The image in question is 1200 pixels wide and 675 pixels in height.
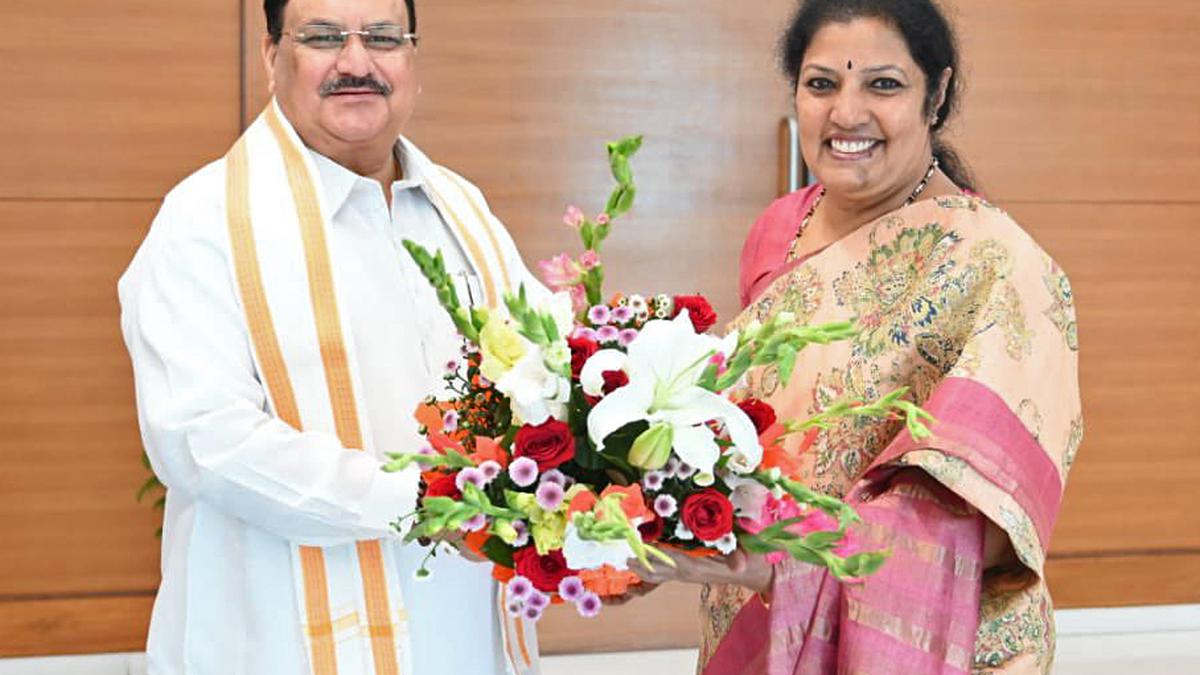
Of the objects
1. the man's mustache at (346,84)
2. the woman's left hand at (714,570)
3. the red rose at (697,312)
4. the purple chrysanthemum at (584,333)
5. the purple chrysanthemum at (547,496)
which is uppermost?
the man's mustache at (346,84)

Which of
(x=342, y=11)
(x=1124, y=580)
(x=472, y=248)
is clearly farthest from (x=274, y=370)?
(x=1124, y=580)

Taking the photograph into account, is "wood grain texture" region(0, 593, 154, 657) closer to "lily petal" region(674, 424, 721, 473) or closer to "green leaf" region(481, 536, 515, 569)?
"green leaf" region(481, 536, 515, 569)

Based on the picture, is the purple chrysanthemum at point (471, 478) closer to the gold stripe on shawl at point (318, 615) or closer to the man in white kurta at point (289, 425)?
the man in white kurta at point (289, 425)

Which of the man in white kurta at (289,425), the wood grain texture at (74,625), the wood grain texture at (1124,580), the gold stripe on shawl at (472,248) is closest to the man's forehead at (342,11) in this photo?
the man in white kurta at (289,425)

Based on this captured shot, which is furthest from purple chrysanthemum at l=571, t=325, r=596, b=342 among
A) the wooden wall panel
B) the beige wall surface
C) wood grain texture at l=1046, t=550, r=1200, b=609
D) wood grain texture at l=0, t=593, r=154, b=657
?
wood grain texture at l=1046, t=550, r=1200, b=609

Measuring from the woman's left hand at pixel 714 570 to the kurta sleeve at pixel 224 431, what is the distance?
0.56m

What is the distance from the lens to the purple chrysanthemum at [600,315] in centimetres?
161

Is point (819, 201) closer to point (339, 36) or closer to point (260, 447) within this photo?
point (339, 36)

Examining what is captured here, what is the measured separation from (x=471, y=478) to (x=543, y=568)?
0.41ft

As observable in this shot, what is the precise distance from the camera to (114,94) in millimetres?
3975

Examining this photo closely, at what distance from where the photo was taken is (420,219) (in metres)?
2.51

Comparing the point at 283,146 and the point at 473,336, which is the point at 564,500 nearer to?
the point at 473,336

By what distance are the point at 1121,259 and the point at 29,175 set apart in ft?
10.5

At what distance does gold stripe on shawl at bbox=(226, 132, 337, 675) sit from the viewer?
7.27ft
